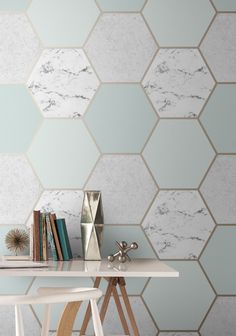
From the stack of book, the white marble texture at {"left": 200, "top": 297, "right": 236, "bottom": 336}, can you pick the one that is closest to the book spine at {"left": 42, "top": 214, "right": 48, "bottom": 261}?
the stack of book

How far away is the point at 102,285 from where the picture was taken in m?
3.42

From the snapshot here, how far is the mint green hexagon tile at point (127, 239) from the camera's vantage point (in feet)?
11.2

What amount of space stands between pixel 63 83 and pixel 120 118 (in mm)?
331

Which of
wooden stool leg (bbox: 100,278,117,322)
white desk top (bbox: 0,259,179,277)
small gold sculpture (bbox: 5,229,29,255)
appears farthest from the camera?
small gold sculpture (bbox: 5,229,29,255)

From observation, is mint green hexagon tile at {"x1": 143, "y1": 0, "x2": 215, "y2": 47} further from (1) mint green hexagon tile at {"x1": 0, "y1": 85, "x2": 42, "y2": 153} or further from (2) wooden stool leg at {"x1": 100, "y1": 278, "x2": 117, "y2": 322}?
(2) wooden stool leg at {"x1": 100, "y1": 278, "x2": 117, "y2": 322}

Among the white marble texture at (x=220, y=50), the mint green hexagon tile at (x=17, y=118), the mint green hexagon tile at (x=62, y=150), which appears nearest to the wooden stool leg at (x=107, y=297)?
the mint green hexagon tile at (x=62, y=150)

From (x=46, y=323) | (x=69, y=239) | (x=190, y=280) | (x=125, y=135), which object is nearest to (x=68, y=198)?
(x=69, y=239)

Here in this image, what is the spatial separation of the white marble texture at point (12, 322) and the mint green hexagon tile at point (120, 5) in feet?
5.02

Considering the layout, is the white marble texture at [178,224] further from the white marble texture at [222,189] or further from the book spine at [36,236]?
the book spine at [36,236]

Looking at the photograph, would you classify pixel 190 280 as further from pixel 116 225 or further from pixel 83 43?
pixel 83 43

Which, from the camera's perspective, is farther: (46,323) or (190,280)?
(190,280)

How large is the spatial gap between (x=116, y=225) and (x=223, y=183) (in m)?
0.57

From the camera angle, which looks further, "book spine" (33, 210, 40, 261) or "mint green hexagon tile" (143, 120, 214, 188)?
"mint green hexagon tile" (143, 120, 214, 188)

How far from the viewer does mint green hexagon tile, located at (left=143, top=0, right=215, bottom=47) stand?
3.49m
